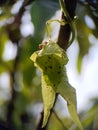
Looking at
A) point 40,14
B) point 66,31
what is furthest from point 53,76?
point 40,14

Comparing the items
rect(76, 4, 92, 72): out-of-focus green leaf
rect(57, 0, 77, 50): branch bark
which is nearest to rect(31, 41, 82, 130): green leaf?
rect(57, 0, 77, 50): branch bark

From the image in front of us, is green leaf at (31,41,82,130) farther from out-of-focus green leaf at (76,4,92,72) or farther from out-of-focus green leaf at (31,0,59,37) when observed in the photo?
out-of-focus green leaf at (76,4,92,72)

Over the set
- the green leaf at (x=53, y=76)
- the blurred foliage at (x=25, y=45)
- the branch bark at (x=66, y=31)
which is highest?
the branch bark at (x=66, y=31)

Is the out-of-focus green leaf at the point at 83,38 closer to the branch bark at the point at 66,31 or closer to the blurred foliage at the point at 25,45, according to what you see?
the blurred foliage at the point at 25,45

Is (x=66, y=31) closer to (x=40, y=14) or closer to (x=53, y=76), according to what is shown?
(x=53, y=76)

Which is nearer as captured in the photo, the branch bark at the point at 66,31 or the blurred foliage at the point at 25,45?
the branch bark at the point at 66,31

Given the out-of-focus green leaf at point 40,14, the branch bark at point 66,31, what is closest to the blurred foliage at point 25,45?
the out-of-focus green leaf at point 40,14

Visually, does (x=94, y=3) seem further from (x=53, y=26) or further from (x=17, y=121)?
(x=17, y=121)
